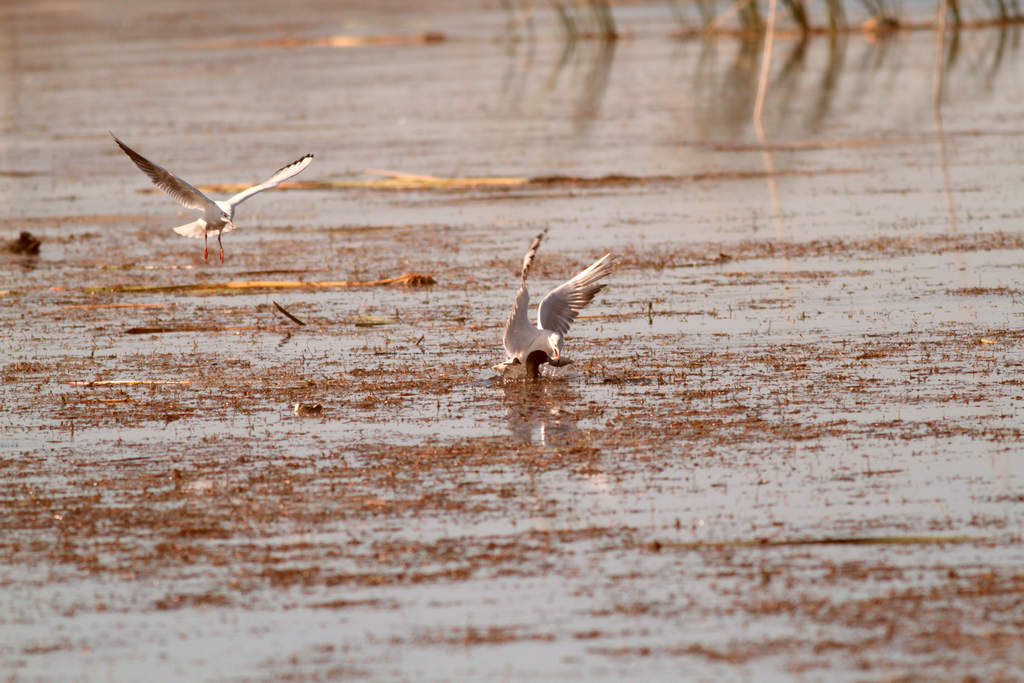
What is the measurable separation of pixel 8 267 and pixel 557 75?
19.2m

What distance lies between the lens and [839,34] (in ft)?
129

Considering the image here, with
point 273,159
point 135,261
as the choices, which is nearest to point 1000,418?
point 135,261

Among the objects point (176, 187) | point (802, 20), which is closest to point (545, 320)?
point (176, 187)

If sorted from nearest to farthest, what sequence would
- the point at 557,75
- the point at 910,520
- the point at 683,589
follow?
the point at 683,589, the point at 910,520, the point at 557,75

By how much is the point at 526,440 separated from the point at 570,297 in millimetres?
1602

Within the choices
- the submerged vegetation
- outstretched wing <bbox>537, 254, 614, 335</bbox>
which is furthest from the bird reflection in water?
the submerged vegetation

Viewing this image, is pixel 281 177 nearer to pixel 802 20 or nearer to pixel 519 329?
pixel 519 329

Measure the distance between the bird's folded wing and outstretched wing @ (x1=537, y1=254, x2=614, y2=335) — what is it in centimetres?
19

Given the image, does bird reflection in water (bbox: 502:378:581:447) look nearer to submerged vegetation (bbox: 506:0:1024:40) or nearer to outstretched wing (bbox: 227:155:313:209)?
outstretched wing (bbox: 227:155:313:209)

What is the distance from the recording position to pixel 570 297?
945 cm

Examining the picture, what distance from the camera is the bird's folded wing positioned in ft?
29.8

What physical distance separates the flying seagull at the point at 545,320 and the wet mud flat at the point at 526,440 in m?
0.18

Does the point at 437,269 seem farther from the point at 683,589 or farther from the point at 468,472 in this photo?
the point at 683,589

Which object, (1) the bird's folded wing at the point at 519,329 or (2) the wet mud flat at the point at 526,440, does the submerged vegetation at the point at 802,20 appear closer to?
(2) the wet mud flat at the point at 526,440
